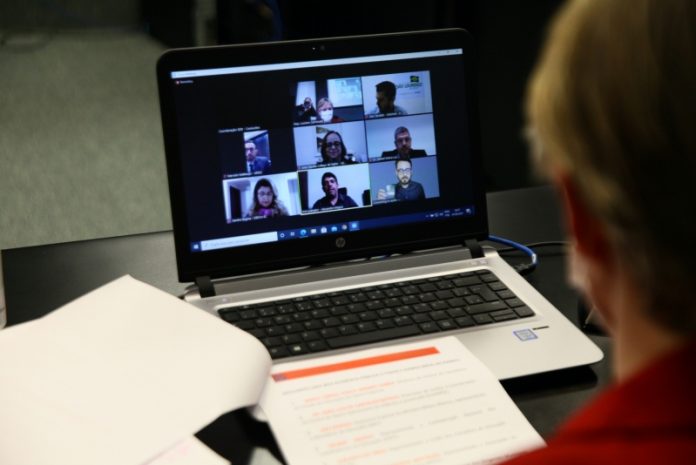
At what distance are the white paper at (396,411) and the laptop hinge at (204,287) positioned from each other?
19 cm

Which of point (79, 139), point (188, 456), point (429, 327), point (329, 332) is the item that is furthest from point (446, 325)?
point (79, 139)

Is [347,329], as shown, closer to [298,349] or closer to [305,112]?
[298,349]

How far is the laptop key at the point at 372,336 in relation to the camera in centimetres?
100

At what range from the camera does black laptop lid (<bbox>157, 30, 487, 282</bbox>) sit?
1.10 metres

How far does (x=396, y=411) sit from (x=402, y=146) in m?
0.40

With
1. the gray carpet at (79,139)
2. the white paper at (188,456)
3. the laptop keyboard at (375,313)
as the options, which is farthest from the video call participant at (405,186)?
the gray carpet at (79,139)

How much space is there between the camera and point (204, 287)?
3.64ft

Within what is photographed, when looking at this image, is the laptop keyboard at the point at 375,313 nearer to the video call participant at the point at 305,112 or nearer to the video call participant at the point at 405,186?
the video call participant at the point at 405,186

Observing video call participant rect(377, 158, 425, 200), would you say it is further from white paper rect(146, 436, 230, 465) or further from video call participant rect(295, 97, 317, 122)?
white paper rect(146, 436, 230, 465)

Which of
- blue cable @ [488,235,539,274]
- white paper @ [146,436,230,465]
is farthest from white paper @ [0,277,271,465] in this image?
blue cable @ [488,235,539,274]

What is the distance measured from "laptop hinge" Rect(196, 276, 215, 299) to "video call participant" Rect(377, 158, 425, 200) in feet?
0.79

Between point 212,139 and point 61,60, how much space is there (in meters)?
3.50

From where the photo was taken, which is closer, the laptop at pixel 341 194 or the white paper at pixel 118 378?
the white paper at pixel 118 378

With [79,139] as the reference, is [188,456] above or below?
below
